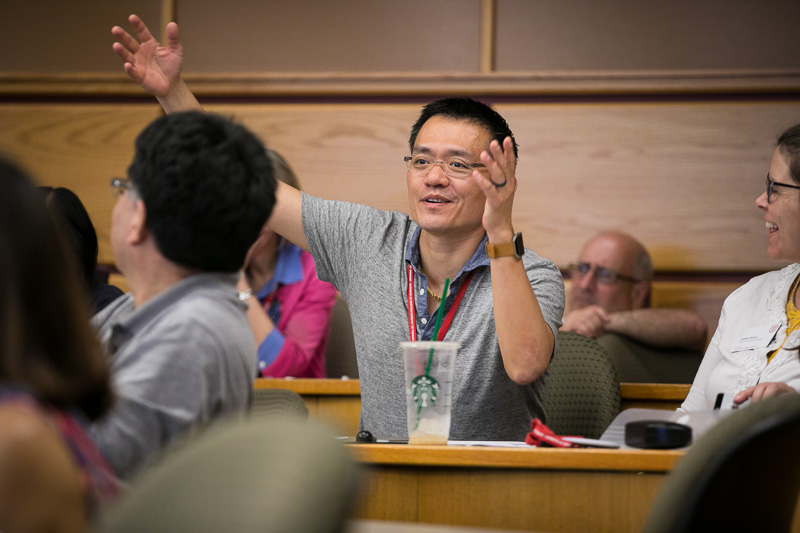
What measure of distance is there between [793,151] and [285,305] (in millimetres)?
1692

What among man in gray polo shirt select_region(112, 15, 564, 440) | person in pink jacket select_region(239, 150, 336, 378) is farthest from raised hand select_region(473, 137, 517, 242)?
person in pink jacket select_region(239, 150, 336, 378)

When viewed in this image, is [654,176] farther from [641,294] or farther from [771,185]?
[771,185]

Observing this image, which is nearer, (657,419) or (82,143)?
(657,419)

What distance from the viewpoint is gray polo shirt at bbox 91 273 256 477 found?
987mm

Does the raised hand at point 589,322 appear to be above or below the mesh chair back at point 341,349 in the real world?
above

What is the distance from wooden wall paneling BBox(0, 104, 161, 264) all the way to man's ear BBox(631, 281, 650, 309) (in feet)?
6.63

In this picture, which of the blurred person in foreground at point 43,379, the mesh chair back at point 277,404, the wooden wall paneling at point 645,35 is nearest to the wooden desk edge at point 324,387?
the mesh chair back at point 277,404

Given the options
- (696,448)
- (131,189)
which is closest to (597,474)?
(696,448)

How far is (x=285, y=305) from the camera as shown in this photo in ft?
9.91

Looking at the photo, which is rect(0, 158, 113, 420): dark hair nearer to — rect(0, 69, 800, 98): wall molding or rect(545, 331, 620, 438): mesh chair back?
rect(545, 331, 620, 438): mesh chair back

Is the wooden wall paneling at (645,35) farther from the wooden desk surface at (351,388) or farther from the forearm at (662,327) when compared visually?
the wooden desk surface at (351,388)

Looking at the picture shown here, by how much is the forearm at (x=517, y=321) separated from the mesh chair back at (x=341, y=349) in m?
1.53

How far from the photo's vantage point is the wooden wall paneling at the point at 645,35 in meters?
3.43

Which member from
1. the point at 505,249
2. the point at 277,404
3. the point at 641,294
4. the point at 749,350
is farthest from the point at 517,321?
the point at 641,294
